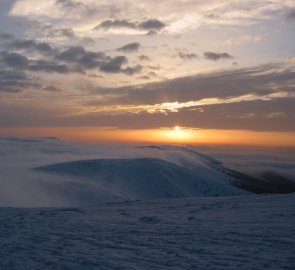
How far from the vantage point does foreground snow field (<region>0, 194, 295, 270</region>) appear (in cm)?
741

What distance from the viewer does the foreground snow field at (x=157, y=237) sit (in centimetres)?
741

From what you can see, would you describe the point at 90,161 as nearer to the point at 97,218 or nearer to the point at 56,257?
the point at 97,218

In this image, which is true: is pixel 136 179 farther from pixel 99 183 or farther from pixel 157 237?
pixel 157 237

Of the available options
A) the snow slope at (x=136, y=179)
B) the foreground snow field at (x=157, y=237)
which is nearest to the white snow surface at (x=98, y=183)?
the snow slope at (x=136, y=179)

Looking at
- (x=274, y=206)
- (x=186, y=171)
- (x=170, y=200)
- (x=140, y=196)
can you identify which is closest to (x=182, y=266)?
(x=274, y=206)

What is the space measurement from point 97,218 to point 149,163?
25.4 m

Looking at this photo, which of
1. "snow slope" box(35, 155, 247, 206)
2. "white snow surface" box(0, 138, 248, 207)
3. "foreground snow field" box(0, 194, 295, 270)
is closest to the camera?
"foreground snow field" box(0, 194, 295, 270)

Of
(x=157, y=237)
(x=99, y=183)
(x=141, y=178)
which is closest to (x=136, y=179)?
(x=141, y=178)

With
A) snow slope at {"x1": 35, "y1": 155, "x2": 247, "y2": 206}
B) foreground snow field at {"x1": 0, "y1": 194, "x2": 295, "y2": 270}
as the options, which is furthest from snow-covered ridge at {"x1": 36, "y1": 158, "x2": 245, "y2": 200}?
foreground snow field at {"x1": 0, "y1": 194, "x2": 295, "y2": 270}

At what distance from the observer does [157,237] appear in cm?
936

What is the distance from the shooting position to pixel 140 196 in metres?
28.4

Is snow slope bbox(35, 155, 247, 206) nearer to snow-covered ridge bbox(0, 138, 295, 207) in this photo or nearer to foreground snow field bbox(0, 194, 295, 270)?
snow-covered ridge bbox(0, 138, 295, 207)

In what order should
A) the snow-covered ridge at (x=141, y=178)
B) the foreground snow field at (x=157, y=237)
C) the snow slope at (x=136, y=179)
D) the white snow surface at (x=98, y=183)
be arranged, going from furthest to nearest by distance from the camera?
the snow-covered ridge at (x=141, y=178) → the snow slope at (x=136, y=179) → the white snow surface at (x=98, y=183) → the foreground snow field at (x=157, y=237)

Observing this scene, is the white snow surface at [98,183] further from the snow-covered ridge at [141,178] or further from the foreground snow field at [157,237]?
the foreground snow field at [157,237]
